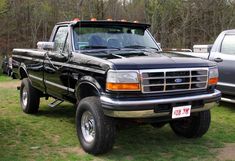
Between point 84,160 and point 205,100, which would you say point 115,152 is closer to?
point 84,160

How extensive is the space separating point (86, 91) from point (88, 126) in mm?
550

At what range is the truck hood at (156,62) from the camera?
4.98m

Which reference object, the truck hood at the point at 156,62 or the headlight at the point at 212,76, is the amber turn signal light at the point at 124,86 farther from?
the headlight at the point at 212,76

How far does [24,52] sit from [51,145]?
121 inches

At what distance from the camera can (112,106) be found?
4.88m

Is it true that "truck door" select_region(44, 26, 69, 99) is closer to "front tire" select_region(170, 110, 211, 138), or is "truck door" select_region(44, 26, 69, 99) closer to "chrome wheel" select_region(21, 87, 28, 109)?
"chrome wheel" select_region(21, 87, 28, 109)

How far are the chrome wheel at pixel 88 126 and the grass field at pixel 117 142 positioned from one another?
0.23 meters

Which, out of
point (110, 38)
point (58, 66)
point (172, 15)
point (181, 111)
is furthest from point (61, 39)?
point (172, 15)

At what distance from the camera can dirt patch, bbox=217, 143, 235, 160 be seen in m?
5.40

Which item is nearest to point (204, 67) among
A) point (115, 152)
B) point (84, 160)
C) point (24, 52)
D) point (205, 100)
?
point (205, 100)

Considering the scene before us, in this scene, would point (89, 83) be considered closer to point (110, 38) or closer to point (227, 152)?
point (110, 38)

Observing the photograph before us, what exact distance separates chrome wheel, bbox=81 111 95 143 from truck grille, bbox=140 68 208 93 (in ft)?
3.41

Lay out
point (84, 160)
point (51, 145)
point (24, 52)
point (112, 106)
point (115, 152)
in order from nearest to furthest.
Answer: point (112, 106) → point (84, 160) → point (115, 152) → point (51, 145) → point (24, 52)

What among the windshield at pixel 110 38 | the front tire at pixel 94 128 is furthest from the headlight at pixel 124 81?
the windshield at pixel 110 38
